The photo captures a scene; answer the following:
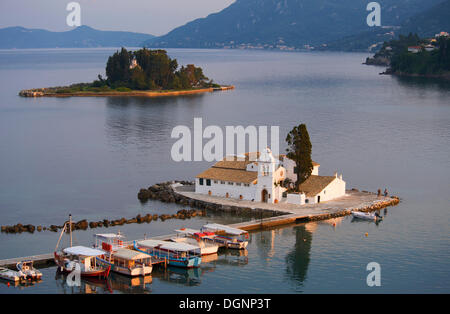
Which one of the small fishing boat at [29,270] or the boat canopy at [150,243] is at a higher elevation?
the boat canopy at [150,243]

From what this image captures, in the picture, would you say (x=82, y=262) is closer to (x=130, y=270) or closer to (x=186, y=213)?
(x=130, y=270)

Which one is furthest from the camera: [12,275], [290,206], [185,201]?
[185,201]

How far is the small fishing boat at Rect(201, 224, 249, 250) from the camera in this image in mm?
46062

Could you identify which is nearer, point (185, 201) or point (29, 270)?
point (29, 270)

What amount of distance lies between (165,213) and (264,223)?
28.4 ft

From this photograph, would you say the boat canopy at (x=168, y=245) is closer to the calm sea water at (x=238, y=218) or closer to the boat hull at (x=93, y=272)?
the calm sea water at (x=238, y=218)

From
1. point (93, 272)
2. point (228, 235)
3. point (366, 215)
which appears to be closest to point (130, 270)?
point (93, 272)

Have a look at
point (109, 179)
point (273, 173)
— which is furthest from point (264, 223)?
point (109, 179)

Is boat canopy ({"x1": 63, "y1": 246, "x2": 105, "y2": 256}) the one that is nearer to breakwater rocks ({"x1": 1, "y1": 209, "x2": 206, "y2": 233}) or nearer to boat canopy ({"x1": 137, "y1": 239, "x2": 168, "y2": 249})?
boat canopy ({"x1": 137, "y1": 239, "x2": 168, "y2": 249})

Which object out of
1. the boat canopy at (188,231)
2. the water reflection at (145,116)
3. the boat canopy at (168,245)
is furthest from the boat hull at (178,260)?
the water reflection at (145,116)

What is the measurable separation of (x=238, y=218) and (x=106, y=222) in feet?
31.4

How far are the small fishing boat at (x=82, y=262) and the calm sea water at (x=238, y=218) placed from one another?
82cm

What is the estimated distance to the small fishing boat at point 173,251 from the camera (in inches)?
1673

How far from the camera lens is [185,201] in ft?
186
